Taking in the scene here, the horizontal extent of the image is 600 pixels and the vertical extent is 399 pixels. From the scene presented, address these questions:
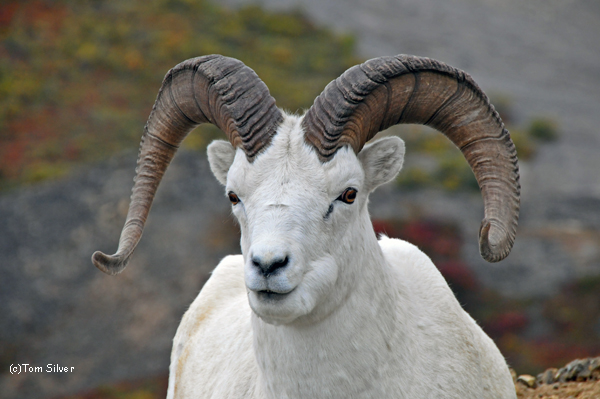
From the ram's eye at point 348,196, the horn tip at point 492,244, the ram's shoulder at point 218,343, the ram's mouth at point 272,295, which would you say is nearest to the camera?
the ram's mouth at point 272,295

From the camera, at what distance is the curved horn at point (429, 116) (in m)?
4.48

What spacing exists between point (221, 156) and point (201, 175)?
1863 cm

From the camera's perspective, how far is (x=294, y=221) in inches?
162

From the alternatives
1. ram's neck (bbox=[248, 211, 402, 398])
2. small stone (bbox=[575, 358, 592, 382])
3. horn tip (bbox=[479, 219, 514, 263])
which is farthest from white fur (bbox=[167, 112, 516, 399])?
small stone (bbox=[575, 358, 592, 382])

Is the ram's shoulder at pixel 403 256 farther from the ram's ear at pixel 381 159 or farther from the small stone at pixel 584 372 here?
the small stone at pixel 584 372

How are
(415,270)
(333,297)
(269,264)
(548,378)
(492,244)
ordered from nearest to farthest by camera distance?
(269,264), (492,244), (333,297), (415,270), (548,378)

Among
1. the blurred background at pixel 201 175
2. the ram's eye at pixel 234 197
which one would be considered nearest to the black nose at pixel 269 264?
the ram's eye at pixel 234 197

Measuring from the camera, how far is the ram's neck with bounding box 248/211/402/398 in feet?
14.6

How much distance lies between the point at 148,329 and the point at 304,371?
16365 mm

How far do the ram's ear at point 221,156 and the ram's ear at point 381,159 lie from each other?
1.22 m

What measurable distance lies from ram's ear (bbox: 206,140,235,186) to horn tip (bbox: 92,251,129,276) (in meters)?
1.14

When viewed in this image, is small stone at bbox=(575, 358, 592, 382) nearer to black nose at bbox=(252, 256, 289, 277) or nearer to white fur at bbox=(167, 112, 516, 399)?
white fur at bbox=(167, 112, 516, 399)

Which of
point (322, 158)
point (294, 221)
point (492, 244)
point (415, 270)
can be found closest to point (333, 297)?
point (294, 221)

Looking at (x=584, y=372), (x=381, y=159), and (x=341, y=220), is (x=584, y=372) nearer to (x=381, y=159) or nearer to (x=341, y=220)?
(x=381, y=159)
